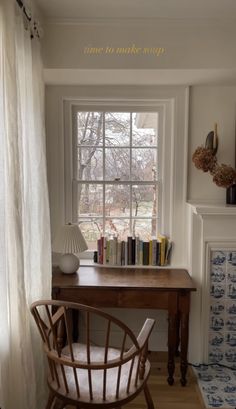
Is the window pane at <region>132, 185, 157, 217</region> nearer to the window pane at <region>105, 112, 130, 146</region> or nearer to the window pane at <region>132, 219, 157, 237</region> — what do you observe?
the window pane at <region>132, 219, 157, 237</region>

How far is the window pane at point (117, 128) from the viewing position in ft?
9.10

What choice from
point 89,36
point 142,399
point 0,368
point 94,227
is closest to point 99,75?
point 89,36

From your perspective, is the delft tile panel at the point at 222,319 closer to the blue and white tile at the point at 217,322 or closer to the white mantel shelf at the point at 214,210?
the blue and white tile at the point at 217,322

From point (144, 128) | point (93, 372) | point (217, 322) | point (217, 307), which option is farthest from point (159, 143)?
point (93, 372)

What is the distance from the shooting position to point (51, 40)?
89.4 inches

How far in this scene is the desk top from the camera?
228 centimetres

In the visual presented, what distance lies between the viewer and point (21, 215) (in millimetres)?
1643

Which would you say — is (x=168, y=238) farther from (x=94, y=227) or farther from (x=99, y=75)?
(x=99, y=75)

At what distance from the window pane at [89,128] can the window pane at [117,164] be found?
14 centimetres

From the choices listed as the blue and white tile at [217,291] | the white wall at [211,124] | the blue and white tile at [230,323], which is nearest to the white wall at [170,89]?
the white wall at [211,124]

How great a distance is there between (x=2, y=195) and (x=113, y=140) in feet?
4.81

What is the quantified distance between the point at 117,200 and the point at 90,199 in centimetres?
22

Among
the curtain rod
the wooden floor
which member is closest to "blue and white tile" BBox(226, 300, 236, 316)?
the wooden floor

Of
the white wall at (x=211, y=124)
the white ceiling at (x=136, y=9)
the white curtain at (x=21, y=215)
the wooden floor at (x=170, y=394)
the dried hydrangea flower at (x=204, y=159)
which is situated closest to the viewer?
the white curtain at (x=21, y=215)
